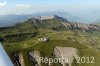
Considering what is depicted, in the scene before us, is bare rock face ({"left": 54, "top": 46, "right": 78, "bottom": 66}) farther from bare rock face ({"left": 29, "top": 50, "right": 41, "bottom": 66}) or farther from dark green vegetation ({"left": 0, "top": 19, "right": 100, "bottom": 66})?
bare rock face ({"left": 29, "top": 50, "right": 41, "bottom": 66})

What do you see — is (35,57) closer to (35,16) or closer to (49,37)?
(49,37)

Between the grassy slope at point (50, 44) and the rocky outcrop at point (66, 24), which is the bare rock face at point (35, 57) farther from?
the rocky outcrop at point (66, 24)

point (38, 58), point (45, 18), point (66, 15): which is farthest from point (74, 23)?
point (38, 58)

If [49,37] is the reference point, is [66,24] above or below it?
above

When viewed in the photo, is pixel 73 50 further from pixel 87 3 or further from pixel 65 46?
pixel 87 3

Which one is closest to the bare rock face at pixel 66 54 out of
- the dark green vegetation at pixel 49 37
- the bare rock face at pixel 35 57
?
the dark green vegetation at pixel 49 37

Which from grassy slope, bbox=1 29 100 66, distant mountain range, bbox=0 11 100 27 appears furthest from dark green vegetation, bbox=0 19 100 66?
distant mountain range, bbox=0 11 100 27

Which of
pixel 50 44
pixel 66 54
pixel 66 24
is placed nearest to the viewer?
pixel 66 24

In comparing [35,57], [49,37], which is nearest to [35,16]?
[49,37]
